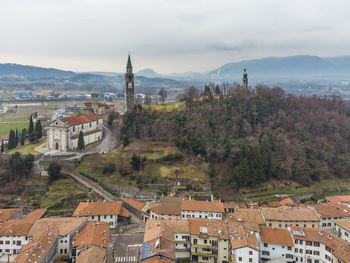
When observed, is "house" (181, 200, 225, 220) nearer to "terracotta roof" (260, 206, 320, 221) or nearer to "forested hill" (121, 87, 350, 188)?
"terracotta roof" (260, 206, 320, 221)

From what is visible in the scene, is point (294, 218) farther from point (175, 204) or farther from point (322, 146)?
point (322, 146)

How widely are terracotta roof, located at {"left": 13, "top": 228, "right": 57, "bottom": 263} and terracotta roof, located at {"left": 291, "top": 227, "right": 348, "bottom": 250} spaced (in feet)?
83.0

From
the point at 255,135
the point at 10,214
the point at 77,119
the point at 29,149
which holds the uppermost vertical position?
the point at 77,119

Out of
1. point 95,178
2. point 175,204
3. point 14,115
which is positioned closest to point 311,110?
point 175,204

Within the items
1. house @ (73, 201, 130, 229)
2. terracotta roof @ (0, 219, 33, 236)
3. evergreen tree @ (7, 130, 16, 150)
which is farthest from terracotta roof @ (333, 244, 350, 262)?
evergreen tree @ (7, 130, 16, 150)

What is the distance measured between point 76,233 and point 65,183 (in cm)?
1539

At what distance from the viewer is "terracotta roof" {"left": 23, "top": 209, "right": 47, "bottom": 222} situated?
35.2 m

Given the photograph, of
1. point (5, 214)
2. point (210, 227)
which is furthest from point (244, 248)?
point (5, 214)

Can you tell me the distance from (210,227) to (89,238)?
12885 millimetres

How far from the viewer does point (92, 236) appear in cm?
2983

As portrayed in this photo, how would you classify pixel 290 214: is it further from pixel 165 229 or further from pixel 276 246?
pixel 165 229

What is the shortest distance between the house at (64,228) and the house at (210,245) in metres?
13.3

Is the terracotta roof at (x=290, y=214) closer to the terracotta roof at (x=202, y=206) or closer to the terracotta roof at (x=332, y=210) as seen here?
the terracotta roof at (x=332, y=210)

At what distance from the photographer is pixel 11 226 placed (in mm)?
32062
